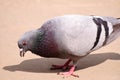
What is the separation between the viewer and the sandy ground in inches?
217

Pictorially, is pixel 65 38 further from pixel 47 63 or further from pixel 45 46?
pixel 47 63

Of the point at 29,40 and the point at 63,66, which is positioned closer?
the point at 29,40

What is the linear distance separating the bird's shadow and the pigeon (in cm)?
57

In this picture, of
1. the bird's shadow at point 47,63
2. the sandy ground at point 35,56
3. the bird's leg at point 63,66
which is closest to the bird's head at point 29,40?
the sandy ground at point 35,56

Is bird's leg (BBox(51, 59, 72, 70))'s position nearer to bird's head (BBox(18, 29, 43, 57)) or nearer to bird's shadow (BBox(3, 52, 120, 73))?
bird's shadow (BBox(3, 52, 120, 73))

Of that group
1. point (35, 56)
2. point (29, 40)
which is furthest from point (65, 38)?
point (35, 56)

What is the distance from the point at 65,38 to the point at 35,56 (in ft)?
4.51

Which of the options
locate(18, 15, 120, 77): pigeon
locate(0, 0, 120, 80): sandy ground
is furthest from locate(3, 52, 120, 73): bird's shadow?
locate(18, 15, 120, 77): pigeon

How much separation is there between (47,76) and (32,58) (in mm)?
844

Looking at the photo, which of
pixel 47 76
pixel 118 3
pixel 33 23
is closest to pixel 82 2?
pixel 118 3

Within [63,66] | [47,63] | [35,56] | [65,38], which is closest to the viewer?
[65,38]

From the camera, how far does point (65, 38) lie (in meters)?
5.02

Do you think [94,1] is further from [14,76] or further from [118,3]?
[14,76]

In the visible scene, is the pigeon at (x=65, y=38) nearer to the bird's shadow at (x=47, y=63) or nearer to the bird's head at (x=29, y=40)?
the bird's head at (x=29, y=40)
